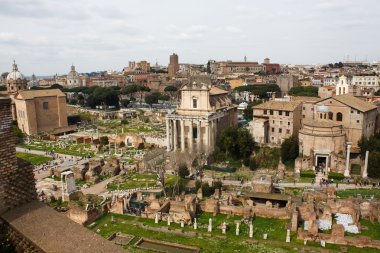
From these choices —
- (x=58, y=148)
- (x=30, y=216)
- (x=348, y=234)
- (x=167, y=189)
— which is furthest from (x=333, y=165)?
(x=58, y=148)

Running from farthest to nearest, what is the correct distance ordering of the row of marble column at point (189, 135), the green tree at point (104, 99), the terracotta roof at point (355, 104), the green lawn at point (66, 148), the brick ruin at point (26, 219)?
1. the green tree at point (104, 99)
2. the green lawn at point (66, 148)
3. the row of marble column at point (189, 135)
4. the terracotta roof at point (355, 104)
5. the brick ruin at point (26, 219)

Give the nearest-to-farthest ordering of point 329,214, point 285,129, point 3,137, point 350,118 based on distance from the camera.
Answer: point 3,137 → point 329,214 → point 350,118 → point 285,129

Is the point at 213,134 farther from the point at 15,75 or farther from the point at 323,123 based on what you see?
the point at 15,75

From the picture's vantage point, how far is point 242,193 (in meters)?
31.5

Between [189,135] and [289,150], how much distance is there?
1346cm

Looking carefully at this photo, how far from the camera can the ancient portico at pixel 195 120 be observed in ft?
149

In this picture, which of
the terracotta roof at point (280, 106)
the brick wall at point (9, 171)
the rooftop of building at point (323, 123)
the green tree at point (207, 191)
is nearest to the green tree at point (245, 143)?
the terracotta roof at point (280, 106)

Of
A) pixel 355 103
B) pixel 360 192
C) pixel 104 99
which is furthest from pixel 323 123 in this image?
pixel 104 99

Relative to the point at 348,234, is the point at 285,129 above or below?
above

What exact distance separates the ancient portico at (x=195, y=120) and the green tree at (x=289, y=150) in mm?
9365

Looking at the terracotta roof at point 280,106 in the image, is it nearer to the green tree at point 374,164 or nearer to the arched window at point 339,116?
the arched window at point 339,116

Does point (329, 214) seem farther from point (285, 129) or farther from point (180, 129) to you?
point (180, 129)

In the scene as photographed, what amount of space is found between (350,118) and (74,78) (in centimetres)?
A: 14801

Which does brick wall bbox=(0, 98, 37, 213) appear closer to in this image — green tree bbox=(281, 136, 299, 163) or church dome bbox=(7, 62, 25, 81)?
green tree bbox=(281, 136, 299, 163)
